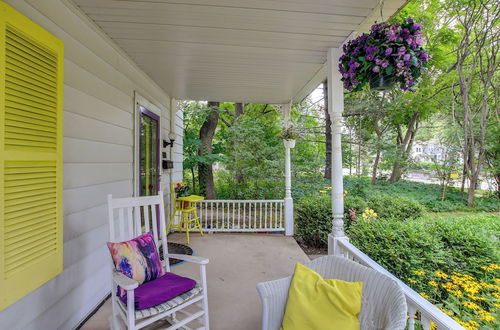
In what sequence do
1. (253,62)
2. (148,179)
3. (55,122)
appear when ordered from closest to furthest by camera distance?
(55,122) < (253,62) < (148,179)

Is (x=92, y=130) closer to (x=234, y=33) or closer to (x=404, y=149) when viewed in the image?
(x=234, y=33)

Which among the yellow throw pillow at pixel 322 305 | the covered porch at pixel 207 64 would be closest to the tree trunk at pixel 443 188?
the covered porch at pixel 207 64

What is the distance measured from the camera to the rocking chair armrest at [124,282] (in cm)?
141

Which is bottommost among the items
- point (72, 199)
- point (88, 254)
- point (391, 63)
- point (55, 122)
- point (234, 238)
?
Answer: point (234, 238)

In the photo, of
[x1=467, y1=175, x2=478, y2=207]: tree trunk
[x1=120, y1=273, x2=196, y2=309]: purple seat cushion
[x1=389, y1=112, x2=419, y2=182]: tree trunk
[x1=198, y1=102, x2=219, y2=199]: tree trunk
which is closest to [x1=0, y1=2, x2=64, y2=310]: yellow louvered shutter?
[x1=120, y1=273, x2=196, y2=309]: purple seat cushion

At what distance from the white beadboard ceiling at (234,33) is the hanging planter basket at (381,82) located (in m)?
0.62

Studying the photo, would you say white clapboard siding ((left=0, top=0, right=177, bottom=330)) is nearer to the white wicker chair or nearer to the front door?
the front door

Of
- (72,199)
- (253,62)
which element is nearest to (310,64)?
(253,62)

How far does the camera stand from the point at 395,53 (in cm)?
152

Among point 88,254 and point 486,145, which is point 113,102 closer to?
point 88,254

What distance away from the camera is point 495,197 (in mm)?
7793

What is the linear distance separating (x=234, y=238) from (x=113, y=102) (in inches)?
118

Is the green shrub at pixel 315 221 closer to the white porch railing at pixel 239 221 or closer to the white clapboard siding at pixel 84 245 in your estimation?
the white porch railing at pixel 239 221

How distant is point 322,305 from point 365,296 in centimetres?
25
